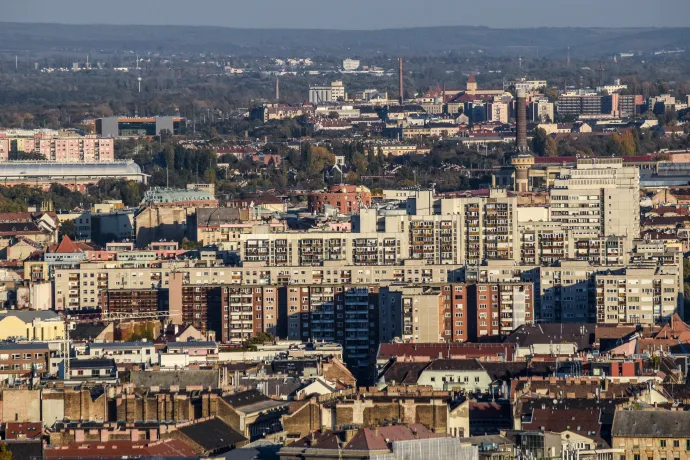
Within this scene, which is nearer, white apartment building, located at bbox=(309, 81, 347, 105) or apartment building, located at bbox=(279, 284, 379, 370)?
apartment building, located at bbox=(279, 284, 379, 370)

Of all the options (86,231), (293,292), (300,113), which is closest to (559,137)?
(300,113)

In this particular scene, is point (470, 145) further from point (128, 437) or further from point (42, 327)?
point (128, 437)

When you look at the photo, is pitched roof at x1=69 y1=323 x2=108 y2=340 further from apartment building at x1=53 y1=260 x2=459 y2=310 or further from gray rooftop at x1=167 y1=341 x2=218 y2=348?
apartment building at x1=53 y1=260 x2=459 y2=310

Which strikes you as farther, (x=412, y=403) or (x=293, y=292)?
(x=293, y=292)

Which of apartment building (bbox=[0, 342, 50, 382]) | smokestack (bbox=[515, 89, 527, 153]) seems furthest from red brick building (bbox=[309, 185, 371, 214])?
apartment building (bbox=[0, 342, 50, 382])

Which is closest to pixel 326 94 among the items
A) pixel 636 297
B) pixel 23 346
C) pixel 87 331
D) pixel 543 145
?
pixel 543 145

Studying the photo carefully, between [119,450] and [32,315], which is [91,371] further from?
[119,450]
